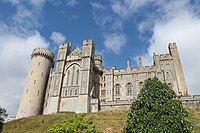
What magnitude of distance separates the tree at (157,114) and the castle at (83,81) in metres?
28.7

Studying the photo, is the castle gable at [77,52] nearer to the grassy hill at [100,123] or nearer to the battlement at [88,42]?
the battlement at [88,42]

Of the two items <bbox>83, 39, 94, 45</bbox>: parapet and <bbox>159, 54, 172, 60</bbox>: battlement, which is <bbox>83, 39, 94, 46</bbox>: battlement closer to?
<bbox>83, 39, 94, 45</bbox>: parapet

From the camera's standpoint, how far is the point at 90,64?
182ft

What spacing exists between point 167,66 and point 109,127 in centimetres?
3017

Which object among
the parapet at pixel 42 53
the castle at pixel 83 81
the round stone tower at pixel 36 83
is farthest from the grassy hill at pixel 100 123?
the parapet at pixel 42 53

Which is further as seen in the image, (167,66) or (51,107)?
(167,66)

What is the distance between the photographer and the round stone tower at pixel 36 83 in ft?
181

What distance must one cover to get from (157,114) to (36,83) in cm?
4481

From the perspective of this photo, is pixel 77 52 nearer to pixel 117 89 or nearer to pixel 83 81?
pixel 83 81

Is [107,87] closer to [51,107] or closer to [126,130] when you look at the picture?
[51,107]

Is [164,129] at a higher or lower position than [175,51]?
lower

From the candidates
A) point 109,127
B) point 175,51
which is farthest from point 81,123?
point 175,51

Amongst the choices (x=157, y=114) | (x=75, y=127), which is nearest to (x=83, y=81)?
(x=75, y=127)

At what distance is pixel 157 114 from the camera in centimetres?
2009
